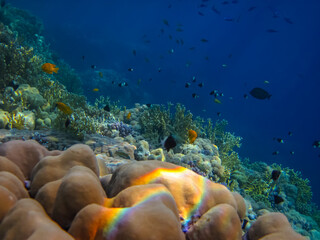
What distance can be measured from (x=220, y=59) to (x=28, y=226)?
95471 millimetres

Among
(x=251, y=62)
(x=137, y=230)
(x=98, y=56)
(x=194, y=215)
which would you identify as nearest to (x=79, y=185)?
(x=137, y=230)

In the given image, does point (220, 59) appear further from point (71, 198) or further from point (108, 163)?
point (71, 198)

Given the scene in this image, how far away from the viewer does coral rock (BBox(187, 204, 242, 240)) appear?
5.79 ft

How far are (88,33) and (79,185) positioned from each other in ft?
175

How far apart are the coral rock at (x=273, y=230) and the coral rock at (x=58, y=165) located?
190cm

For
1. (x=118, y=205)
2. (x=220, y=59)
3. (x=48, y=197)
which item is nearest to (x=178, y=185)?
(x=118, y=205)

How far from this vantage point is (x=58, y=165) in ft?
7.33

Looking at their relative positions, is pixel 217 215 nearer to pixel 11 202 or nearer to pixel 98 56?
pixel 11 202

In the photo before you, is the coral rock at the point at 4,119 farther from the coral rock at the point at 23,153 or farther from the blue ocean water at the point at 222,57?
the blue ocean water at the point at 222,57

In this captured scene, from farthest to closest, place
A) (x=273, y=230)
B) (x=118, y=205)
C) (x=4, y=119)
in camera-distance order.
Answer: (x=4, y=119)
(x=273, y=230)
(x=118, y=205)

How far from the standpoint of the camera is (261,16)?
63594 mm

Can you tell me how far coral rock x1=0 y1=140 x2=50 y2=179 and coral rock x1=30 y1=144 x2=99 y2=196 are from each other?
395mm

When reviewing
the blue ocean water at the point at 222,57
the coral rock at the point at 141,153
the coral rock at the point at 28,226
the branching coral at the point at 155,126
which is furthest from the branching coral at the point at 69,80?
the coral rock at the point at 28,226

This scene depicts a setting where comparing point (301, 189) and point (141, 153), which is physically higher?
point (141, 153)
